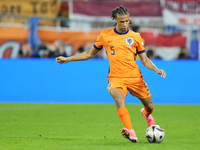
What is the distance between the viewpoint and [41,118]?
9750mm

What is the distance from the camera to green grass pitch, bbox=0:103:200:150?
6051 mm

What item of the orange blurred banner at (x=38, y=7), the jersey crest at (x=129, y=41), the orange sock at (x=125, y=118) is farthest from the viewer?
the orange blurred banner at (x=38, y=7)

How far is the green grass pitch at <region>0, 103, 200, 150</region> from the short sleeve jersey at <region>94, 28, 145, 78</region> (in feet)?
3.29

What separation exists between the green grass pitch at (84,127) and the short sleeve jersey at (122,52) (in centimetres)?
100

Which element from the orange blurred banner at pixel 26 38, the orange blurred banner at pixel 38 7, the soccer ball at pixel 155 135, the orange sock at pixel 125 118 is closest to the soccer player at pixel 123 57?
the orange sock at pixel 125 118

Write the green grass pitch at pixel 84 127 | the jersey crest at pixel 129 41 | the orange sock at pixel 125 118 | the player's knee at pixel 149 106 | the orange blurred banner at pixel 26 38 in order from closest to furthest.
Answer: the green grass pitch at pixel 84 127 < the orange sock at pixel 125 118 < the jersey crest at pixel 129 41 < the player's knee at pixel 149 106 < the orange blurred banner at pixel 26 38

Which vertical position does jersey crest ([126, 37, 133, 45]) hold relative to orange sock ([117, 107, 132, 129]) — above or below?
above

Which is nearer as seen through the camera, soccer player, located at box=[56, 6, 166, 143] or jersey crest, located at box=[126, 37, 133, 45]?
soccer player, located at box=[56, 6, 166, 143]

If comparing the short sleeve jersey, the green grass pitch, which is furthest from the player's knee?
the short sleeve jersey

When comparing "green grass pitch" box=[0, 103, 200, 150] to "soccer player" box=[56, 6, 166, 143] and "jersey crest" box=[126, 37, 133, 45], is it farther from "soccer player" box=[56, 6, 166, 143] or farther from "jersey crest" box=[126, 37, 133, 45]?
"jersey crest" box=[126, 37, 133, 45]

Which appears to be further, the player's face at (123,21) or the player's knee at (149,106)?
the player's knee at (149,106)

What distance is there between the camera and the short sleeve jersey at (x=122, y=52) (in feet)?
21.3

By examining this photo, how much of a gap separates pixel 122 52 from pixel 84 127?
2.22 m

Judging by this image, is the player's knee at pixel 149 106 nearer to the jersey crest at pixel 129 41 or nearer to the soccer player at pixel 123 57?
the soccer player at pixel 123 57
